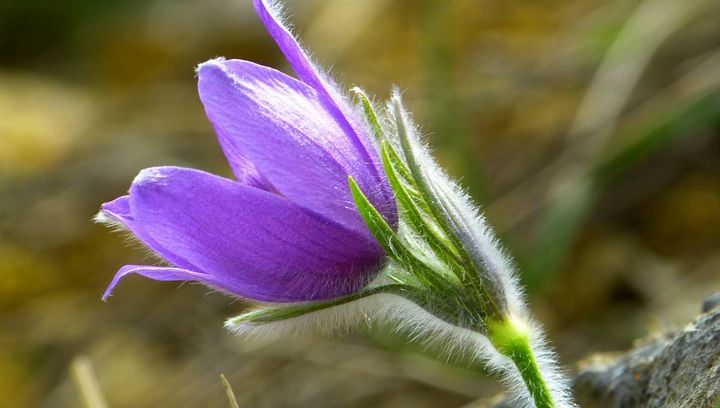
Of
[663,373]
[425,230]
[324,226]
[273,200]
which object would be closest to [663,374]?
[663,373]

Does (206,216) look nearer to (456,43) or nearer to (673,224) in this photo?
(673,224)

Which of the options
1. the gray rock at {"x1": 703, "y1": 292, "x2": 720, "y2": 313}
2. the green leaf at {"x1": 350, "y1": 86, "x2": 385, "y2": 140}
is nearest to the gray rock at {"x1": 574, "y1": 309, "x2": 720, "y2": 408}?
the gray rock at {"x1": 703, "y1": 292, "x2": 720, "y2": 313}

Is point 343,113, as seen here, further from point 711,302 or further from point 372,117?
point 711,302

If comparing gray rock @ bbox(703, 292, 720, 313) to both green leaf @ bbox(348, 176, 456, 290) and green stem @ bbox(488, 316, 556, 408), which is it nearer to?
green stem @ bbox(488, 316, 556, 408)

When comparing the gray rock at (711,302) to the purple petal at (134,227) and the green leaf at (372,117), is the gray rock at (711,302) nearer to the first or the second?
the green leaf at (372,117)

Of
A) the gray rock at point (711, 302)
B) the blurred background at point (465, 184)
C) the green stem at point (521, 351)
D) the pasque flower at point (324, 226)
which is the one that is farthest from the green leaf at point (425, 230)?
the blurred background at point (465, 184)
